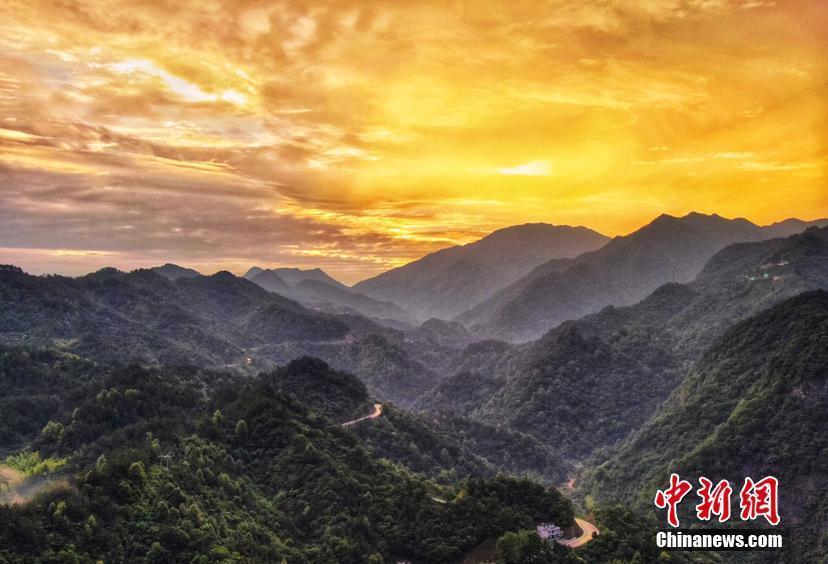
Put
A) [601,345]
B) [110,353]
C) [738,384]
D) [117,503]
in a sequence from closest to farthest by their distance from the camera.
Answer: [117,503], [738,384], [110,353], [601,345]

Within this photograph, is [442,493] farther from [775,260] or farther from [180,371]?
[775,260]

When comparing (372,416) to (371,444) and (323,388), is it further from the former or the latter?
(323,388)

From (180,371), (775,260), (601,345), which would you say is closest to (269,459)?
(180,371)

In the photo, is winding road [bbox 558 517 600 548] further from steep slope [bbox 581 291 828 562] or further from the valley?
steep slope [bbox 581 291 828 562]

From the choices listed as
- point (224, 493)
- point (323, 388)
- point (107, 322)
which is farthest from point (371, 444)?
point (107, 322)

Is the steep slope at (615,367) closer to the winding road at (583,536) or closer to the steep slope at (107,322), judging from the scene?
the steep slope at (107,322)

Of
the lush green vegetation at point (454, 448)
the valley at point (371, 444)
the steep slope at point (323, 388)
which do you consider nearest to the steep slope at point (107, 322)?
the valley at point (371, 444)

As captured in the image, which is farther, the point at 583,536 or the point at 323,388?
the point at 323,388
